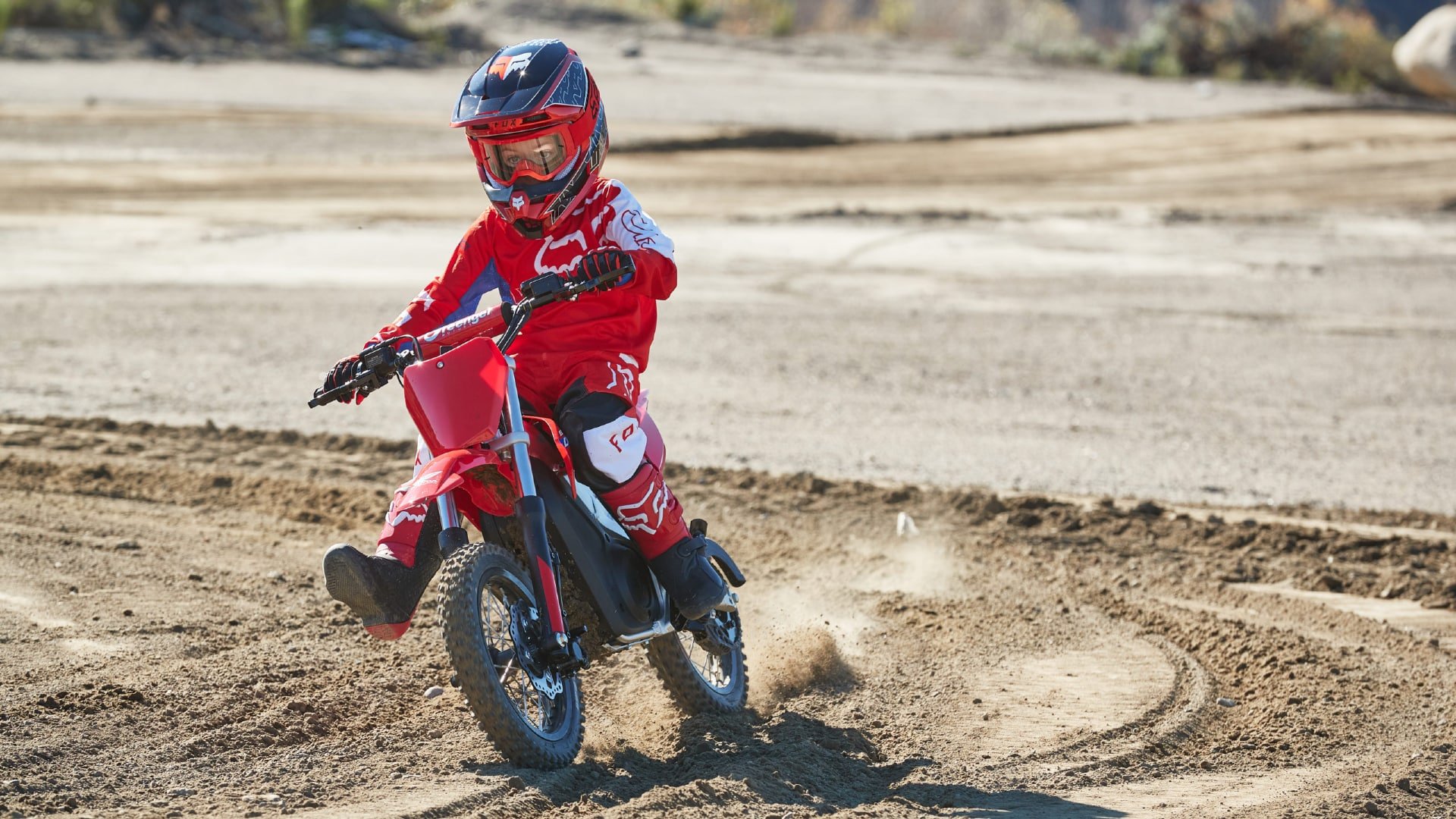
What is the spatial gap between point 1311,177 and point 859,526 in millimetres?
14472

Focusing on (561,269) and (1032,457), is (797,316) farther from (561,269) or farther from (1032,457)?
(561,269)

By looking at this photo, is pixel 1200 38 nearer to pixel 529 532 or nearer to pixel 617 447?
pixel 617 447

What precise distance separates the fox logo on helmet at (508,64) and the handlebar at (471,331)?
0.73 metres

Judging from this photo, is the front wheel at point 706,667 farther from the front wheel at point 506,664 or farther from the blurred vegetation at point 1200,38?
the blurred vegetation at point 1200,38

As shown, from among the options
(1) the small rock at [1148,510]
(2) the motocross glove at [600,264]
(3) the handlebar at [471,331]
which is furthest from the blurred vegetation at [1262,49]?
(3) the handlebar at [471,331]

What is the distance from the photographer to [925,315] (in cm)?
1328

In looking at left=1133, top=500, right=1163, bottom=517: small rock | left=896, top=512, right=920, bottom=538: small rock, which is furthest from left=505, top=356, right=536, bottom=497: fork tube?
left=1133, top=500, right=1163, bottom=517: small rock

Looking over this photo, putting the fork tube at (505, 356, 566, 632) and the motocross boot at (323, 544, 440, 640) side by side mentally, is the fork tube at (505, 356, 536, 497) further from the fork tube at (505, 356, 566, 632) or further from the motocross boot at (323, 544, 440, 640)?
the motocross boot at (323, 544, 440, 640)

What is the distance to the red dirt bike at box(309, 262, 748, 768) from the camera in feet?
14.7

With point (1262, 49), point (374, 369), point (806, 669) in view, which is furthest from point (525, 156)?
point (1262, 49)

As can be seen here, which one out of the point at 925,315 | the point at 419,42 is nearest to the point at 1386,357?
the point at 925,315

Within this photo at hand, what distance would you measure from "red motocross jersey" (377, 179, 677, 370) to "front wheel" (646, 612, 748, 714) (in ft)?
3.35

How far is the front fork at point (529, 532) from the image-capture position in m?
4.62

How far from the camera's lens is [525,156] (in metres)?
5.00
